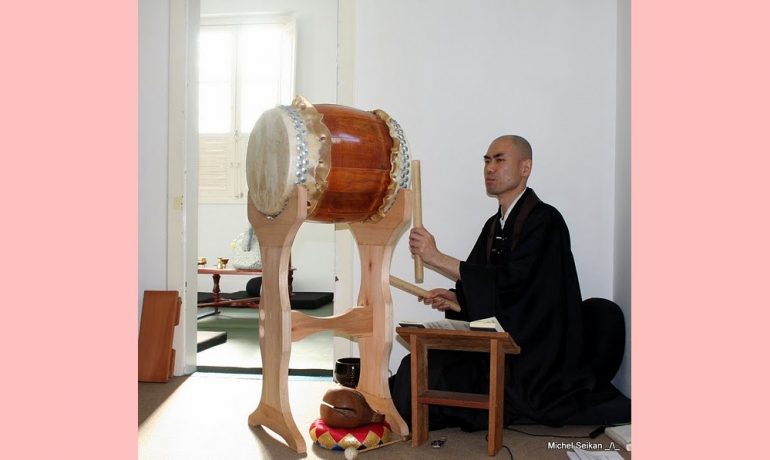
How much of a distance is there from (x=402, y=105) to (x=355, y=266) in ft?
3.45

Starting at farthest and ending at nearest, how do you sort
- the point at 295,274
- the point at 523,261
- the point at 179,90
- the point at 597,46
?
A: 1. the point at 295,274
2. the point at 179,90
3. the point at 597,46
4. the point at 523,261

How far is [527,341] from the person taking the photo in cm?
349

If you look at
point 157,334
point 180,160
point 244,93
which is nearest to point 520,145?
point 180,160

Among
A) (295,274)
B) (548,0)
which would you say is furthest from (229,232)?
(548,0)

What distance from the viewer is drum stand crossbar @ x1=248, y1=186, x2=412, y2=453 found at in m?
3.06

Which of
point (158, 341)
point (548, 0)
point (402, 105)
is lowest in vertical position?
point (158, 341)

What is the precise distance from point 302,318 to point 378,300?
0.39 metres

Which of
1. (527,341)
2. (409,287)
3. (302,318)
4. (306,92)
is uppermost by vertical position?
(306,92)

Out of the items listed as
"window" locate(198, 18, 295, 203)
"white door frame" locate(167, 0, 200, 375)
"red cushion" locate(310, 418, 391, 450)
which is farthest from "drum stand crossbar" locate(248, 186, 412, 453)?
"window" locate(198, 18, 295, 203)

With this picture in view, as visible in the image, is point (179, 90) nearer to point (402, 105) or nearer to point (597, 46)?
point (402, 105)

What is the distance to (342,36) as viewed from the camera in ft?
14.8

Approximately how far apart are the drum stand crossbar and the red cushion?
102mm

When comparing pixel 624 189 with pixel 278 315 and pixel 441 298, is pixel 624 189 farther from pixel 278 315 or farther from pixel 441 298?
pixel 278 315

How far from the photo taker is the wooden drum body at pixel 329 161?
2.95m
